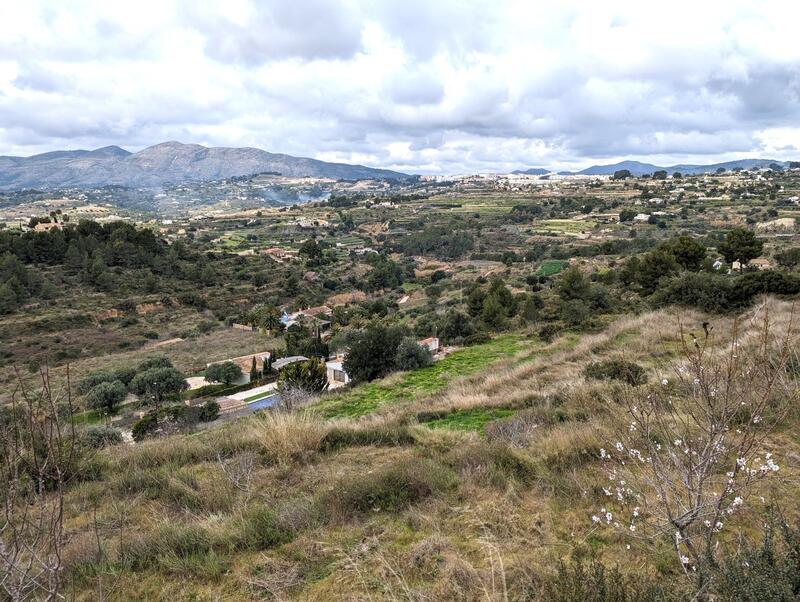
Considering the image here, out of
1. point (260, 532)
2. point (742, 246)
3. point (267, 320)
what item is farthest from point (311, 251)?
point (260, 532)

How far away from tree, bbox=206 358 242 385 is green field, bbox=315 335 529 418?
20.3 m

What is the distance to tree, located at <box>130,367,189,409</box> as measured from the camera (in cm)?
2519

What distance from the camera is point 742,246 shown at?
23.9 metres

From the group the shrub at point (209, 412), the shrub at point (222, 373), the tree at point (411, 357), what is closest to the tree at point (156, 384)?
the shrub at point (222, 373)

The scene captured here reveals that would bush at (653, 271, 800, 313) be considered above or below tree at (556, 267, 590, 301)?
above

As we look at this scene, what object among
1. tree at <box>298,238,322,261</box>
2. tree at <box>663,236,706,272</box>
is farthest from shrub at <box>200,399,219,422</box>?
tree at <box>298,238,322,261</box>

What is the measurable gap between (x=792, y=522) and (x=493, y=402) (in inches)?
172

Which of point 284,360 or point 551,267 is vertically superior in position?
point 551,267

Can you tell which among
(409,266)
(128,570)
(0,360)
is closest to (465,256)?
(409,266)

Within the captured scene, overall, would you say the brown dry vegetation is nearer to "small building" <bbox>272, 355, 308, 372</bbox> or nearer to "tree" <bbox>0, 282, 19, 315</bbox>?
"small building" <bbox>272, 355, 308, 372</bbox>

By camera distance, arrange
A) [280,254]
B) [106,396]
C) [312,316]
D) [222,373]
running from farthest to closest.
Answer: [280,254] → [312,316] → [222,373] → [106,396]

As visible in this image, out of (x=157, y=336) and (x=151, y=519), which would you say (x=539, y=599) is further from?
(x=157, y=336)

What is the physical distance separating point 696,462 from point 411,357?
33.6 feet

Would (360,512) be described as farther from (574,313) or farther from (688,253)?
(688,253)
